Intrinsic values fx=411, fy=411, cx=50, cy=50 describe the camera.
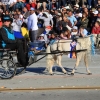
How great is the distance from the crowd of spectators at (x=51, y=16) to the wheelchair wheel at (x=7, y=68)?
5227mm

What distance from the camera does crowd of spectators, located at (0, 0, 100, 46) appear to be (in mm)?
18562

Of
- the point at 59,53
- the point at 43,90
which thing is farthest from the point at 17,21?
the point at 43,90

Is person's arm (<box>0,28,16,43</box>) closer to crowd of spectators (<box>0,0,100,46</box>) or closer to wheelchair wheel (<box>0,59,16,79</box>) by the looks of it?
wheelchair wheel (<box>0,59,16,79</box>)

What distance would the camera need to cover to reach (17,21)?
19.3 meters

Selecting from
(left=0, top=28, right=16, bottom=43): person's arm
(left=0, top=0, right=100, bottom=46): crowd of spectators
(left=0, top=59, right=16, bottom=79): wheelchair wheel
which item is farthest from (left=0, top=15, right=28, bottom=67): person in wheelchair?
(left=0, top=0, right=100, bottom=46): crowd of spectators

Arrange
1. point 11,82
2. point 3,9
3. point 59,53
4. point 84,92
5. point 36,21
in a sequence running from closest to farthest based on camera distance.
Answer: point 84,92 → point 11,82 → point 59,53 → point 36,21 → point 3,9

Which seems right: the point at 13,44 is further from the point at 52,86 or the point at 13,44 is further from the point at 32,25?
the point at 32,25

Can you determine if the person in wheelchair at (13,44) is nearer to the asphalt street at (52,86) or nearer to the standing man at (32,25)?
the asphalt street at (52,86)

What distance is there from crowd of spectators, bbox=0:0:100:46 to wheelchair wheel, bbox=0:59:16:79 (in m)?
5.23

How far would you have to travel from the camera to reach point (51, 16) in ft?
65.6

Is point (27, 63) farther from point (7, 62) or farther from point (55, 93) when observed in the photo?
Answer: point (55, 93)

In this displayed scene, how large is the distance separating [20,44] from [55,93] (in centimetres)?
243

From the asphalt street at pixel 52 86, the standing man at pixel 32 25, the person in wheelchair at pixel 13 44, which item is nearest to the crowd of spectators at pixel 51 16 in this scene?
the standing man at pixel 32 25

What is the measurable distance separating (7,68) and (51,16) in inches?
333
